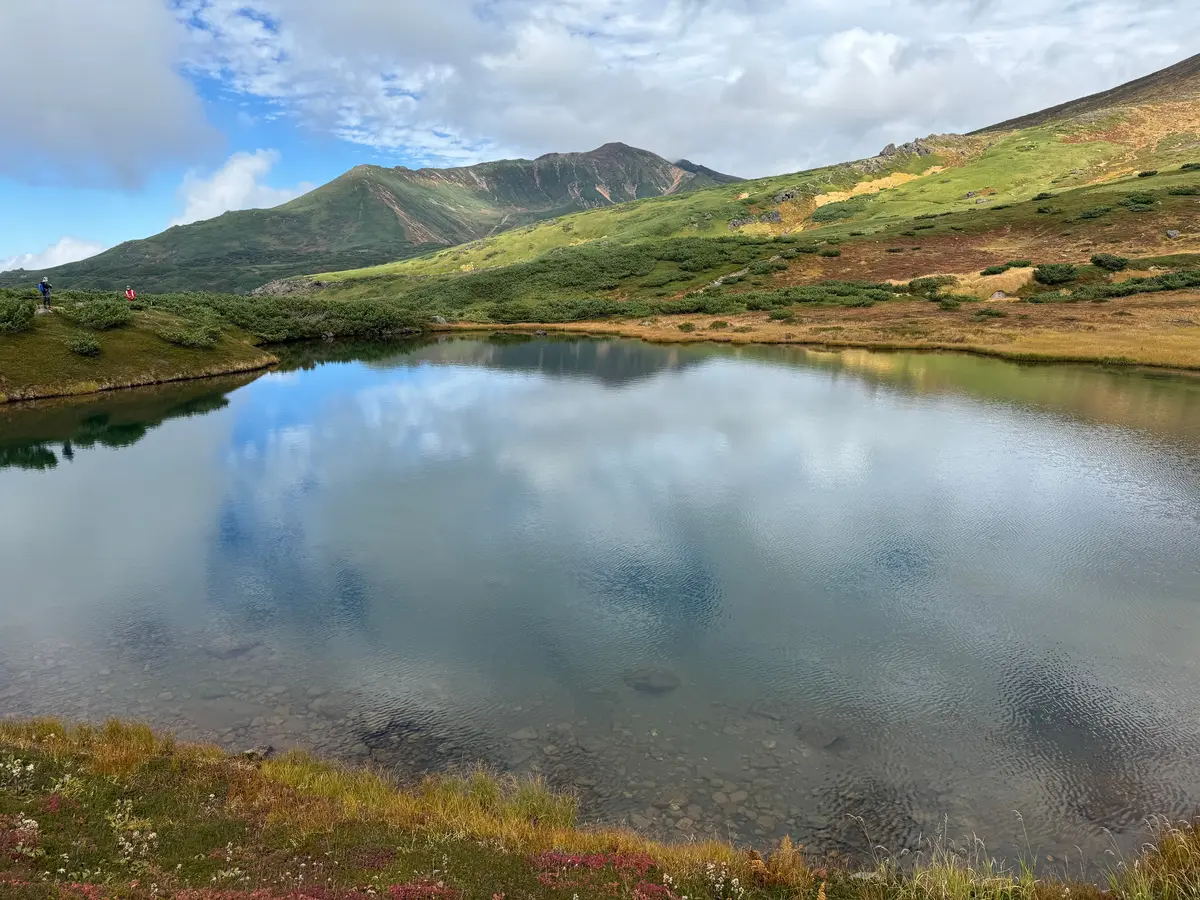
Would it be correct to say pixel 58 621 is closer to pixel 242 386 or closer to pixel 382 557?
pixel 382 557

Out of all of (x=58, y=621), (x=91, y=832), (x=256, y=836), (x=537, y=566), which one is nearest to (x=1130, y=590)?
(x=537, y=566)

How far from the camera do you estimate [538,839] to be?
388 inches

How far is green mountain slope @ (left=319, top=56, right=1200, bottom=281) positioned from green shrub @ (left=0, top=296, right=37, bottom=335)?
12189 cm

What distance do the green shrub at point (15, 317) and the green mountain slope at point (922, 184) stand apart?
121888mm

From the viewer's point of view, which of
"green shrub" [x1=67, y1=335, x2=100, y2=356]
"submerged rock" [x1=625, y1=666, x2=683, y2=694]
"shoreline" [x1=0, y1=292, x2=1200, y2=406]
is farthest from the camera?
"shoreline" [x1=0, y1=292, x2=1200, y2=406]

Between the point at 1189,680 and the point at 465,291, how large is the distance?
133 m

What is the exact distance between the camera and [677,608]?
1798 cm

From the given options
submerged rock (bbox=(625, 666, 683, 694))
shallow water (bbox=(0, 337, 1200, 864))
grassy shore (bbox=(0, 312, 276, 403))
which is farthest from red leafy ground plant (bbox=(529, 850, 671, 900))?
grassy shore (bbox=(0, 312, 276, 403))

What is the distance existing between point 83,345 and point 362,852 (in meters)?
56.4

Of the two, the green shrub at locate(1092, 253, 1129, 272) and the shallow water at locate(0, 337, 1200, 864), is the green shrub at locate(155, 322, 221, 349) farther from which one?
the green shrub at locate(1092, 253, 1129, 272)

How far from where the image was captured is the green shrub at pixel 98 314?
52688 millimetres

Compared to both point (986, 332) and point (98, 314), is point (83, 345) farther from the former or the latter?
point (986, 332)

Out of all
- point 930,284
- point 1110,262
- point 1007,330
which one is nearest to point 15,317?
point 1007,330

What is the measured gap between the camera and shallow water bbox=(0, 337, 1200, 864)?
1206 centimetres
